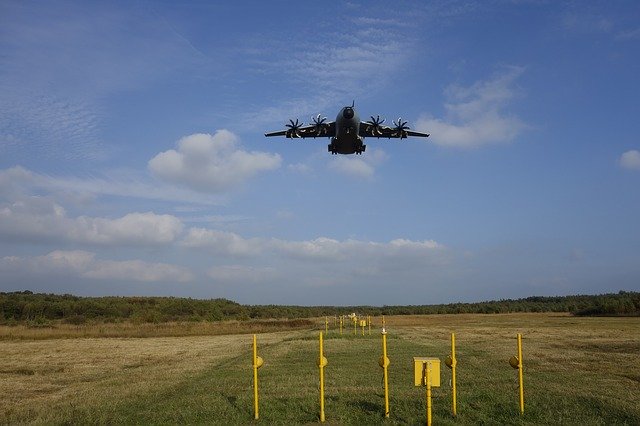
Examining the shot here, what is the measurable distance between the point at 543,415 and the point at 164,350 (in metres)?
24.0

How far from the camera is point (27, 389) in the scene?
16.9 m

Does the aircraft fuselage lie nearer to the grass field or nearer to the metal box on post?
the grass field

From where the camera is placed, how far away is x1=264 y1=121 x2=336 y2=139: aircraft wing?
3278 centimetres

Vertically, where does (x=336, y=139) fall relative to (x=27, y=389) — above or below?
above

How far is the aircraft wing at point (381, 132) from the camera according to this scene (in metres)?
32.7

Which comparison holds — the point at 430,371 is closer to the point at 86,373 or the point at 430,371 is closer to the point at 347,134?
the point at 86,373

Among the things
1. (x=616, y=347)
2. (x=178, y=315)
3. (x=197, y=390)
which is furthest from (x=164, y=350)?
(x=178, y=315)

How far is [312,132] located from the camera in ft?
109

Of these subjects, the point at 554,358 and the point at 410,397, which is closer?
the point at 410,397

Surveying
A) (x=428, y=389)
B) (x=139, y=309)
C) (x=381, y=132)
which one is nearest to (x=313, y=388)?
(x=428, y=389)

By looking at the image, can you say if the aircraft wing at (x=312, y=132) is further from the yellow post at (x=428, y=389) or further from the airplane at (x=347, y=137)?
the yellow post at (x=428, y=389)

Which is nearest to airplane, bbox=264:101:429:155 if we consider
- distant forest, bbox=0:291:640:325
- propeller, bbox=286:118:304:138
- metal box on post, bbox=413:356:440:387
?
propeller, bbox=286:118:304:138

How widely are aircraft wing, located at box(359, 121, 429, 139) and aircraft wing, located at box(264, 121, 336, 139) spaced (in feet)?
5.77

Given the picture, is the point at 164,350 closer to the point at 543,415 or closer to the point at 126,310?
the point at 543,415
